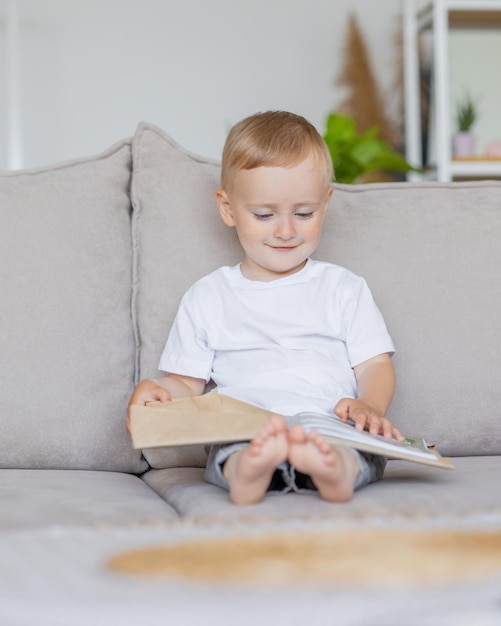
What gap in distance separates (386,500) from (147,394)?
45 cm

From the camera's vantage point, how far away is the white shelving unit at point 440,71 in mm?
3520

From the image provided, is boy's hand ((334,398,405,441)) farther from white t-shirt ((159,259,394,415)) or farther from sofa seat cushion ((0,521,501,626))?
sofa seat cushion ((0,521,501,626))

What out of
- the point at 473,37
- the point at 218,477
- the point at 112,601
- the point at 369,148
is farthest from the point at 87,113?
the point at 112,601

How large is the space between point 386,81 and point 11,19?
5.23 ft

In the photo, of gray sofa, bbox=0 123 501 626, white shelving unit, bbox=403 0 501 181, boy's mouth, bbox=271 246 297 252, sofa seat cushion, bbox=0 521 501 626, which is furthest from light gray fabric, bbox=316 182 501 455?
white shelving unit, bbox=403 0 501 181

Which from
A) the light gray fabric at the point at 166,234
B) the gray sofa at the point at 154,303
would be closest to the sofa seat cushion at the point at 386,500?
the gray sofa at the point at 154,303

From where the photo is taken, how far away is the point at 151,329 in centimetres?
156

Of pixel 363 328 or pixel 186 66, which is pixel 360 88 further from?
pixel 363 328

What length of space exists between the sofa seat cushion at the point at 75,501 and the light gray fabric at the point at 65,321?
0.19ft

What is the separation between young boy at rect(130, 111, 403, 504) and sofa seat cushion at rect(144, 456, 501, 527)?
0.14 meters

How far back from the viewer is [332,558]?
2.74 ft

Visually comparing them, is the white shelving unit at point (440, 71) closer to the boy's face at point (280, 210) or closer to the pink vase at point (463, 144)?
the pink vase at point (463, 144)

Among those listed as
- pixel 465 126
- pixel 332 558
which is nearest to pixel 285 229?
pixel 332 558

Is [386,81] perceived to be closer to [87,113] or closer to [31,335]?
[87,113]
